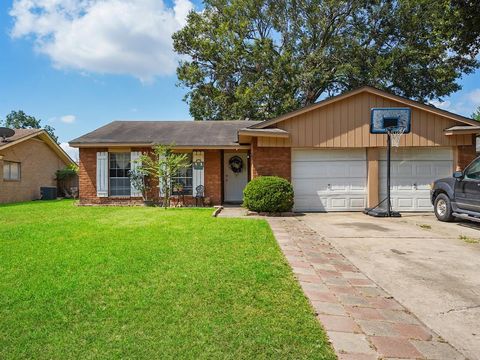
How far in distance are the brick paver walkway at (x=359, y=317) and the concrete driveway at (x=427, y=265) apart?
17cm

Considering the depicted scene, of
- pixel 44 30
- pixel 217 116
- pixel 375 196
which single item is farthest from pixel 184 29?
pixel 375 196

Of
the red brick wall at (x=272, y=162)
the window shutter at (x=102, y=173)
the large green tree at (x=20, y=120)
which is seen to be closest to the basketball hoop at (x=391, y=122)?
the red brick wall at (x=272, y=162)

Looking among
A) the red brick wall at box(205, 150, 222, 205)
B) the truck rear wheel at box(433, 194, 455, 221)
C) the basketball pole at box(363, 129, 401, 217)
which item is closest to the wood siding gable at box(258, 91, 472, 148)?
the basketball pole at box(363, 129, 401, 217)

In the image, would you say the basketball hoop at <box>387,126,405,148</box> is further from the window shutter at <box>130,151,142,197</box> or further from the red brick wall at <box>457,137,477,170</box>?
the window shutter at <box>130,151,142,197</box>

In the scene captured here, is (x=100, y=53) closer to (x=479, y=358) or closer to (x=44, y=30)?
(x=44, y=30)

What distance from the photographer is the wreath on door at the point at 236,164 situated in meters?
14.4

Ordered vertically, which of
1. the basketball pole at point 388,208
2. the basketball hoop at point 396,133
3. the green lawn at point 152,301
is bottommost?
the green lawn at point 152,301

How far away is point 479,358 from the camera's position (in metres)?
2.35

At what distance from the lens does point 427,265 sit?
467 centimetres

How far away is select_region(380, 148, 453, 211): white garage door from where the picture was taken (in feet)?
37.1

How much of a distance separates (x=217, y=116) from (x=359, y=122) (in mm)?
15055

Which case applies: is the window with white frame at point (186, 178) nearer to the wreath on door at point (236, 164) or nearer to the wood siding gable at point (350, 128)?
the wreath on door at point (236, 164)

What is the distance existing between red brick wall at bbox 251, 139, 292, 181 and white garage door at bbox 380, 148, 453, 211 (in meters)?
3.39

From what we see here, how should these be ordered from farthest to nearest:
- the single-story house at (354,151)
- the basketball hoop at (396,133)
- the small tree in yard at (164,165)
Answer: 1. the small tree in yard at (164,165)
2. the single-story house at (354,151)
3. the basketball hoop at (396,133)
